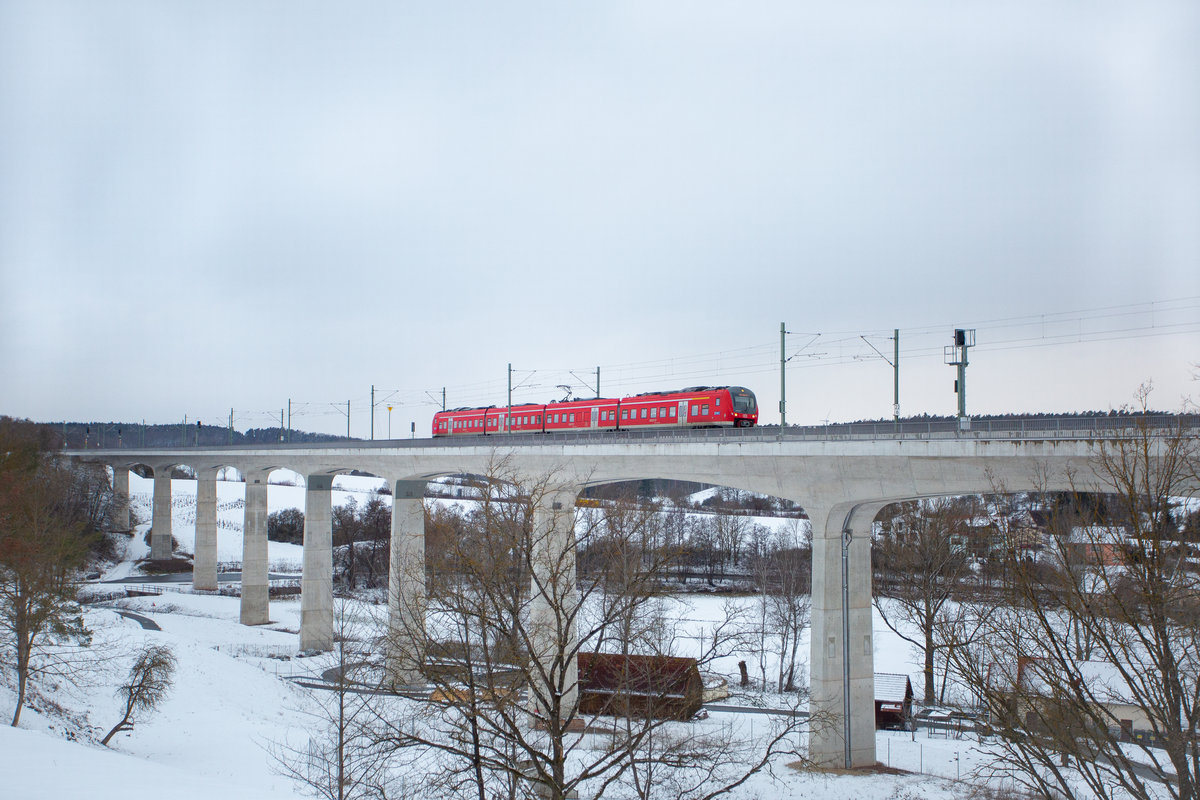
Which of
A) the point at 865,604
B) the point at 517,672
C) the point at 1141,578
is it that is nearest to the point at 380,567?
the point at 865,604

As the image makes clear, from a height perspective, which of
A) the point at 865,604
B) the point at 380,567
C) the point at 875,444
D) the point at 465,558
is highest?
the point at 875,444

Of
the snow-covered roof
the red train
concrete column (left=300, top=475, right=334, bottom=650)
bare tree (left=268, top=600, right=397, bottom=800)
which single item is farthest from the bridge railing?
concrete column (left=300, top=475, right=334, bottom=650)

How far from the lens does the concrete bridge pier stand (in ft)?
284

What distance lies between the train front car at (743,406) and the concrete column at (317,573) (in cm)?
2817

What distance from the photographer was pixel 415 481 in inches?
1834

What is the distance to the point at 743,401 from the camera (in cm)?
3534

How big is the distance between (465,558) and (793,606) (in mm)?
33668

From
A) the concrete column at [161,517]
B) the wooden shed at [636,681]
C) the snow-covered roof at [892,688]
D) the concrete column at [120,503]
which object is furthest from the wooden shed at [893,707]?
the concrete column at [120,503]

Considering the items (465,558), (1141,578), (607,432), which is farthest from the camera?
(607,432)

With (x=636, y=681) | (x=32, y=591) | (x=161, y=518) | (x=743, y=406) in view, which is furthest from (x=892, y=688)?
(x=161, y=518)

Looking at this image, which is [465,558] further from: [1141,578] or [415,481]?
[415,481]

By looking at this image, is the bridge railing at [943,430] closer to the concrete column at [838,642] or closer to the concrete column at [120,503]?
the concrete column at [838,642]

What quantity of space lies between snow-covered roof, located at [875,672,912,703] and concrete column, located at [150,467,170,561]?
7647 centimetres

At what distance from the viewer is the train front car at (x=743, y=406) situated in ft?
114
